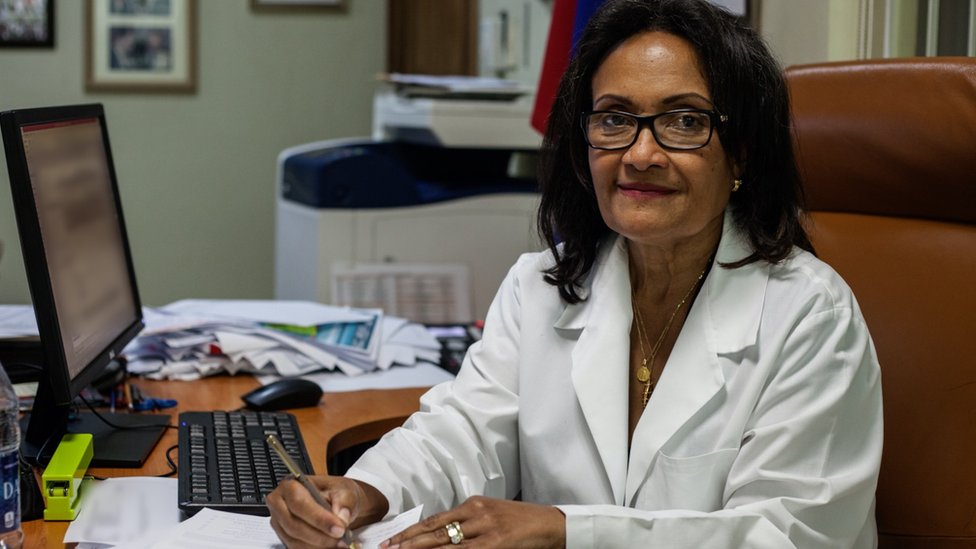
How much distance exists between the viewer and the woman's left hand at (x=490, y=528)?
3.72 feet

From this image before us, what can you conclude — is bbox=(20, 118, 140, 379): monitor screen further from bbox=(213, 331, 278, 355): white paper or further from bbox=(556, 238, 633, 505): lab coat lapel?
bbox=(556, 238, 633, 505): lab coat lapel

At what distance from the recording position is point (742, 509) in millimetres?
1186

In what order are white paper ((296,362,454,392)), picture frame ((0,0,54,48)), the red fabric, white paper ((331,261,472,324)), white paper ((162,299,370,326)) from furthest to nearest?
picture frame ((0,0,54,48)) → white paper ((331,261,472,324)) → the red fabric → white paper ((162,299,370,326)) → white paper ((296,362,454,392))

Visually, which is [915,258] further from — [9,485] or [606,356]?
[9,485]

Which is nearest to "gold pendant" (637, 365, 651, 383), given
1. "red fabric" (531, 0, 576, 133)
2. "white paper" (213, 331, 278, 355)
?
"white paper" (213, 331, 278, 355)

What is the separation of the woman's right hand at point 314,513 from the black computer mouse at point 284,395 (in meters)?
0.53

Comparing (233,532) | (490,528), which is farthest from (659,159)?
(233,532)

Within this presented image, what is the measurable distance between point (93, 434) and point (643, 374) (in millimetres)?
782

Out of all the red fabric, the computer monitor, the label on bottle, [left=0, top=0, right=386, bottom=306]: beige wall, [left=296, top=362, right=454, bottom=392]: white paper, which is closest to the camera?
the label on bottle

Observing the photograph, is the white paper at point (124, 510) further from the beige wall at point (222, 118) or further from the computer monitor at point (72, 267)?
the beige wall at point (222, 118)

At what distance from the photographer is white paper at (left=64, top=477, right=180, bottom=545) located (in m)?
1.19

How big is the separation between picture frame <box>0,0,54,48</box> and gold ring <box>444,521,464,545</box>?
3638 millimetres

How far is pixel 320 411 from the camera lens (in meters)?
1.80

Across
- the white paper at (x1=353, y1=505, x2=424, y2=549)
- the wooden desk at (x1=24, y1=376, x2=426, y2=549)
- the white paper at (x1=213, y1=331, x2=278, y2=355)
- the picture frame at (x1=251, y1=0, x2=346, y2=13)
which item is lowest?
the wooden desk at (x1=24, y1=376, x2=426, y2=549)
